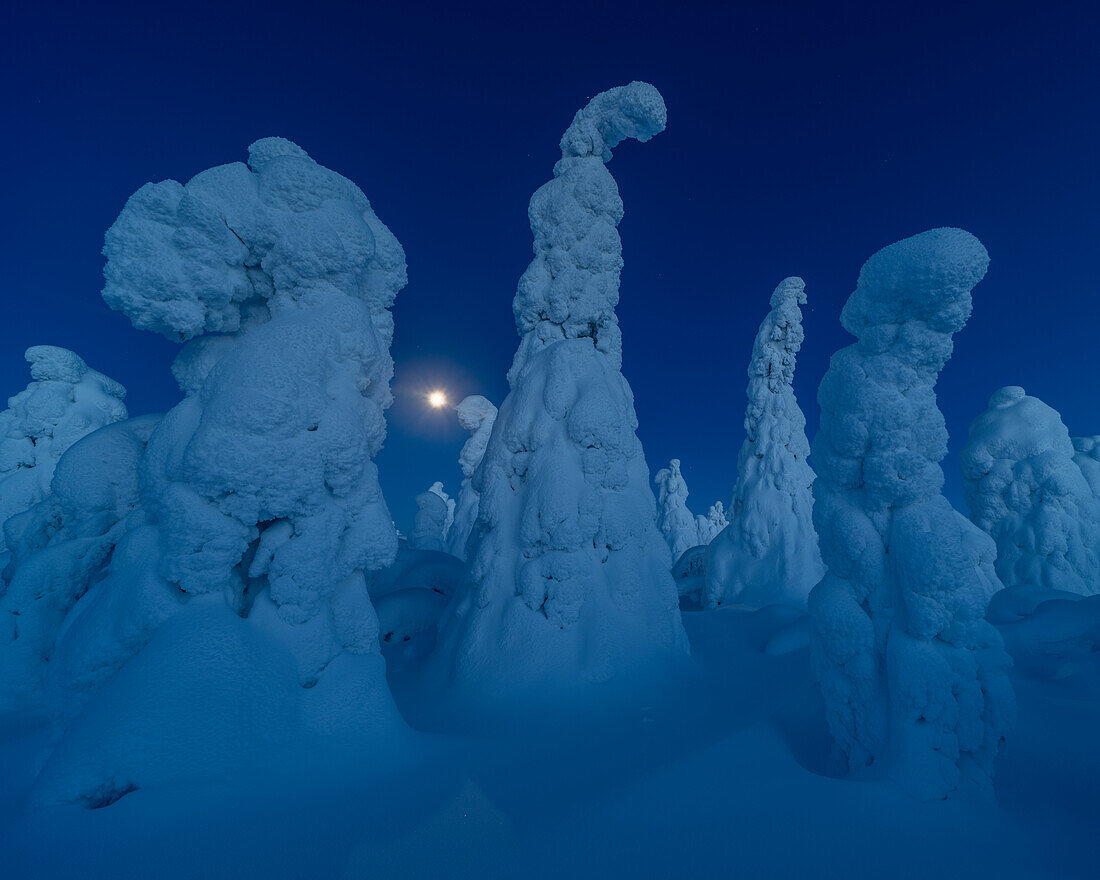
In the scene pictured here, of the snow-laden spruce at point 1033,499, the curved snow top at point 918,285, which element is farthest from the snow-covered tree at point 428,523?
the snow-laden spruce at point 1033,499

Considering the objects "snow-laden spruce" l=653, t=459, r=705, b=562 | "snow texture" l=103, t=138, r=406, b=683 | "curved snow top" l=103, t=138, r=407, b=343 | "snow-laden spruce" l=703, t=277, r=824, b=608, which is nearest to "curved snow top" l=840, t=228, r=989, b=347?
"snow texture" l=103, t=138, r=406, b=683

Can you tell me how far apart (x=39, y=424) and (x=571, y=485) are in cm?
1769

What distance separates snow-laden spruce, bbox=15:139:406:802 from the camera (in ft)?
11.5

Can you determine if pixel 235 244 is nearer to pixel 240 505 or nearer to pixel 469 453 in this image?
pixel 240 505

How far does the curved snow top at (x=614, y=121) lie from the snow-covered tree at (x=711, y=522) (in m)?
34.7

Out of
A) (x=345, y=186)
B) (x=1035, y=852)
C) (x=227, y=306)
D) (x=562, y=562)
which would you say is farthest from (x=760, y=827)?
(x=345, y=186)

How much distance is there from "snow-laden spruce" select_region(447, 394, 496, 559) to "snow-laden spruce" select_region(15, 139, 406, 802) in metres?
14.7

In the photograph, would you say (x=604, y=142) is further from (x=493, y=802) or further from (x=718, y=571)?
(x=718, y=571)

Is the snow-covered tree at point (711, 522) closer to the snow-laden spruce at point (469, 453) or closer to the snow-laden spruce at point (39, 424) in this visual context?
the snow-laden spruce at point (469, 453)

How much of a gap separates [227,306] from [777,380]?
15.3 metres

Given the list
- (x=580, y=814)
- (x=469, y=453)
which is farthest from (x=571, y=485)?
(x=469, y=453)

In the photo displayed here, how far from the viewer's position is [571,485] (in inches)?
268

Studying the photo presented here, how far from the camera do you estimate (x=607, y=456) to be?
7.09 meters

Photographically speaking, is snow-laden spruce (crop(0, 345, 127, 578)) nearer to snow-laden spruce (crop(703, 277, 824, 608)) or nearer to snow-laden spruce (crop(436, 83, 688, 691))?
snow-laden spruce (crop(436, 83, 688, 691))
